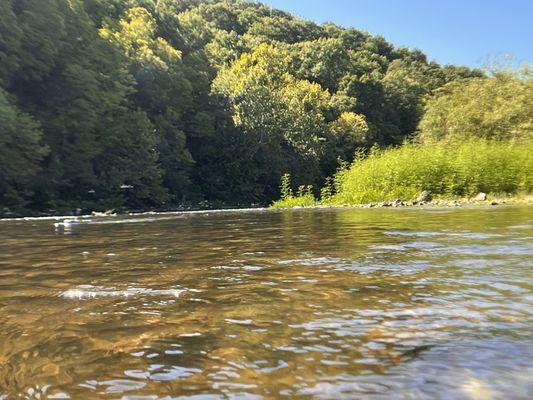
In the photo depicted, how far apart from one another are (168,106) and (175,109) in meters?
0.93

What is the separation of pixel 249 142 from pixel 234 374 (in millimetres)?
34755

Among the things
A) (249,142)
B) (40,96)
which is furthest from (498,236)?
(249,142)

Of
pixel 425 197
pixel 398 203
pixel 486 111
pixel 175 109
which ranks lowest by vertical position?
pixel 398 203

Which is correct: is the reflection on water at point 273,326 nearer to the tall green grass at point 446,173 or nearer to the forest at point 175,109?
the tall green grass at point 446,173

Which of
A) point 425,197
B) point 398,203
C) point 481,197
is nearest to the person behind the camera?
point 481,197

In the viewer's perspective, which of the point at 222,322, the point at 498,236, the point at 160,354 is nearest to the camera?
the point at 160,354

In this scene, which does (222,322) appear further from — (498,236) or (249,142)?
(249,142)

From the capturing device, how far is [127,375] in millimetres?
1939

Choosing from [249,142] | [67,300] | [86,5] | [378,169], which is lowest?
[67,300]

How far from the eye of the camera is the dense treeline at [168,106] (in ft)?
74.9

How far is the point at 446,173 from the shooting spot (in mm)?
19031

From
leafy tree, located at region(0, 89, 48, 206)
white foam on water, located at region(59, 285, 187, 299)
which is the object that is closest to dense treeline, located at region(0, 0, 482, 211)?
leafy tree, located at region(0, 89, 48, 206)

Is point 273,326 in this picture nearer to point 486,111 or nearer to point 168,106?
point 486,111

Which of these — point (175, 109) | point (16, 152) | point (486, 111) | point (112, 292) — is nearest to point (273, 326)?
point (112, 292)
